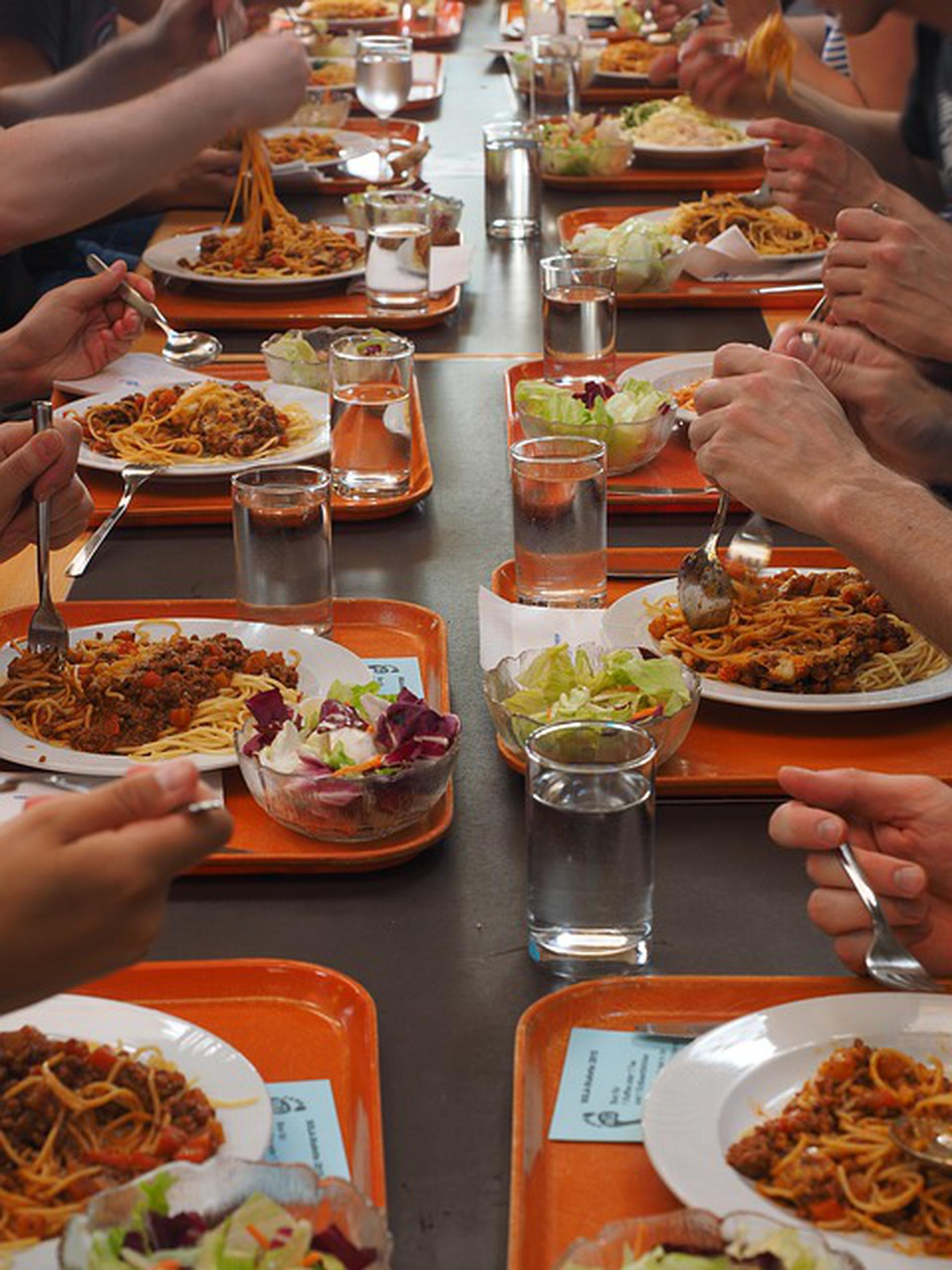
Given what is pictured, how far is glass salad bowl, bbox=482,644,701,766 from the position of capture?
1682 millimetres

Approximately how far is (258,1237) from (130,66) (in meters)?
3.54

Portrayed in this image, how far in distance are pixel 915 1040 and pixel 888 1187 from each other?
0.16 meters

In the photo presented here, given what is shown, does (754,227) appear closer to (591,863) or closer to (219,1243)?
(591,863)

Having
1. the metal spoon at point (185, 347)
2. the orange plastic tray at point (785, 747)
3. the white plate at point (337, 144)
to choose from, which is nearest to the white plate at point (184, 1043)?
the orange plastic tray at point (785, 747)

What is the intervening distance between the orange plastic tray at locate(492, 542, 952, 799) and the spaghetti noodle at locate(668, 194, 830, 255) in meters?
1.97

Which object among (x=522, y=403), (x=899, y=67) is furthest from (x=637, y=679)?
(x=899, y=67)

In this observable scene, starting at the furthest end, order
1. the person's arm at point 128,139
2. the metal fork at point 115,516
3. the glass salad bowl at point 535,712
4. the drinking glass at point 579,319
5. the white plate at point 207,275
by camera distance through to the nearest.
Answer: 1. the white plate at point 207,275
2. the person's arm at point 128,139
3. the drinking glass at point 579,319
4. the metal fork at point 115,516
5. the glass salad bowl at point 535,712

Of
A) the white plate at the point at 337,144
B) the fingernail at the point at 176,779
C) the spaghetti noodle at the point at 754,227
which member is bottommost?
the white plate at the point at 337,144

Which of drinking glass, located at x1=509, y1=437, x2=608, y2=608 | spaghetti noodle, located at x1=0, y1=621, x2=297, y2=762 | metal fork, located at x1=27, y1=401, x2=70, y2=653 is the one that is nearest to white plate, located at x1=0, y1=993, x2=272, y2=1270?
spaghetti noodle, located at x1=0, y1=621, x2=297, y2=762

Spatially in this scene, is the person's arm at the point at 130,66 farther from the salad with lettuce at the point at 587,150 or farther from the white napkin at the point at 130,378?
the white napkin at the point at 130,378

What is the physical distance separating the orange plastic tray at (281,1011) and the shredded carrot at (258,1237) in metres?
0.25

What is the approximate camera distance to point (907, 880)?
137cm

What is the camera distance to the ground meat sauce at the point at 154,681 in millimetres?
1780

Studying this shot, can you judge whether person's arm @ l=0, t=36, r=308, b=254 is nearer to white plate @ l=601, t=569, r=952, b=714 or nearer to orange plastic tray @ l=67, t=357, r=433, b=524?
orange plastic tray @ l=67, t=357, r=433, b=524
